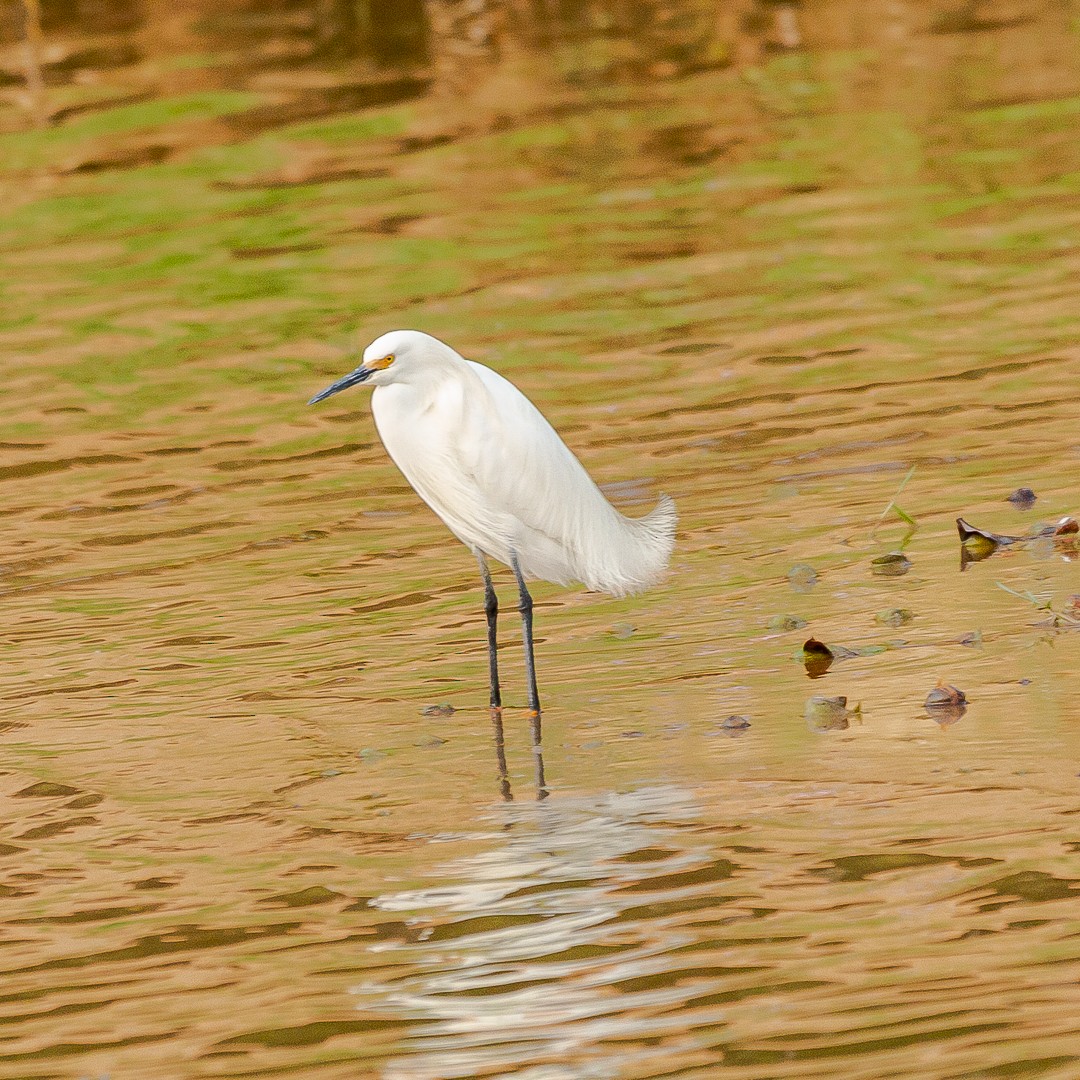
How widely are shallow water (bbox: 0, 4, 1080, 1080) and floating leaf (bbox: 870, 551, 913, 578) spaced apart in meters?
0.08

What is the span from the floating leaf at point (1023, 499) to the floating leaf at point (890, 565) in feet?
1.80

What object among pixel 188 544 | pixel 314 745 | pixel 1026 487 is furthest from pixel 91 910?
pixel 1026 487

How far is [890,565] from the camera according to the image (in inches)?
204

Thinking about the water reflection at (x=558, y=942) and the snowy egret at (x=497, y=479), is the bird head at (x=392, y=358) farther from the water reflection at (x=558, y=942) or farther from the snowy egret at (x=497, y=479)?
the water reflection at (x=558, y=942)

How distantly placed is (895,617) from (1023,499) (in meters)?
1.02

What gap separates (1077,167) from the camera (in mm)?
9773

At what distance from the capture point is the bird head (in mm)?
4254

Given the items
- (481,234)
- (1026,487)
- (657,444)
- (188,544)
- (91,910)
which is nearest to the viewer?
(91,910)

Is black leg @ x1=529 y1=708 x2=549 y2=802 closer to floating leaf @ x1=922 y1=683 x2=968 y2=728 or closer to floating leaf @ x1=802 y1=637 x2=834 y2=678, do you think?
floating leaf @ x1=802 y1=637 x2=834 y2=678

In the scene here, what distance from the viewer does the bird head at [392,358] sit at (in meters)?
4.25

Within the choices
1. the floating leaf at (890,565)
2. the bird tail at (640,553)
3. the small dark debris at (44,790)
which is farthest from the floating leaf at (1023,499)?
the small dark debris at (44,790)

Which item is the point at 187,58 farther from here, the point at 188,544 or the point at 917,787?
the point at 917,787

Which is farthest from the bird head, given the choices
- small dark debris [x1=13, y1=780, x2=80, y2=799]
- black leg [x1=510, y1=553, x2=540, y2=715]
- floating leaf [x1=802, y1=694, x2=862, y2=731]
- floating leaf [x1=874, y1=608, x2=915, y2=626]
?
floating leaf [x1=874, y1=608, x2=915, y2=626]

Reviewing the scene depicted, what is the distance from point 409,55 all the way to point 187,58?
5.58 feet
